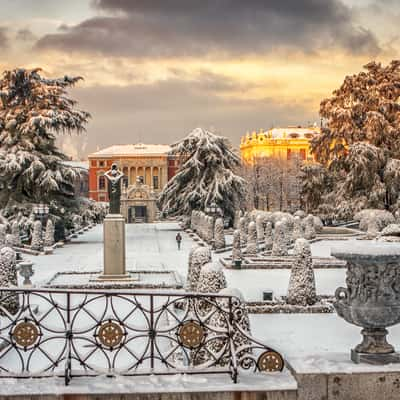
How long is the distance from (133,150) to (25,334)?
249ft

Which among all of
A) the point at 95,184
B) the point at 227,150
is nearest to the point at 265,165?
the point at 227,150

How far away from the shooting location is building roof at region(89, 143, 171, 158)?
78.7m

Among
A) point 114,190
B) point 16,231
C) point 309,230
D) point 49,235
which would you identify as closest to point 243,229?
point 309,230

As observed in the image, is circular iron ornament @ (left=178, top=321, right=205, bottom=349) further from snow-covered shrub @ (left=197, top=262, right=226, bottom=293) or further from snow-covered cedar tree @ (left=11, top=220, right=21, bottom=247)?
snow-covered cedar tree @ (left=11, top=220, right=21, bottom=247)

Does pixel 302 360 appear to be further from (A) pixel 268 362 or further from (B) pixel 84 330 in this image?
(B) pixel 84 330

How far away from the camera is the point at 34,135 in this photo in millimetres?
30703

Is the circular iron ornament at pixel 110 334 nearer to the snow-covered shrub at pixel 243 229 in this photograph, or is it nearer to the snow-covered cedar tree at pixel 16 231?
the snow-covered cedar tree at pixel 16 231

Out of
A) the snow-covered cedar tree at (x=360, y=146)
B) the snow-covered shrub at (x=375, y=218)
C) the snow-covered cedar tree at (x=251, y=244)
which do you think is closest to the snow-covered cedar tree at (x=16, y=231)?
the snow-covered cedar tree at (x=251, y=244)

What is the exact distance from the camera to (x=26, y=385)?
488 centimetres

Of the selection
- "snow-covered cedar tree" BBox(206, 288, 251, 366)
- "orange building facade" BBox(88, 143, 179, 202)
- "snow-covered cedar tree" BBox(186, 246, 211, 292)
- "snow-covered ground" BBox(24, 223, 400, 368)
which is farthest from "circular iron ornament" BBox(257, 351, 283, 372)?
"orange building facade" BBox(88, 143, 179, 202)

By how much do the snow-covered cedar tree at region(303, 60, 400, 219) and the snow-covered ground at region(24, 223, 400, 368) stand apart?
6106 millimetres

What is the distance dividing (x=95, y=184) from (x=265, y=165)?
87.4 feet

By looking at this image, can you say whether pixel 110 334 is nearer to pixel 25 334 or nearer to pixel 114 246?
pixel 25 334

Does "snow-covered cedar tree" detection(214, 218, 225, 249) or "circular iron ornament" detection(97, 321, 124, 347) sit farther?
"snow-covered cedar tree" detection(214, 218, 225, 249)
